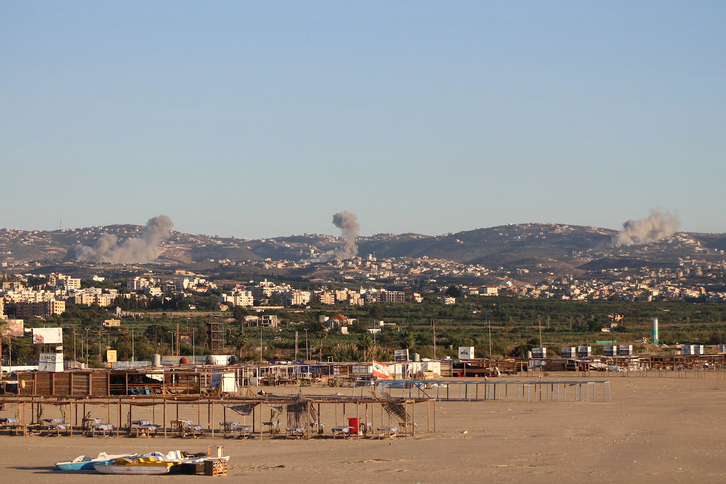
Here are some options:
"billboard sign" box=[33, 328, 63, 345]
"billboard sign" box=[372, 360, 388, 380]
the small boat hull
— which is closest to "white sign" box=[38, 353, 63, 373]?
"billboard sign" box=[33, 328, 63, 345]

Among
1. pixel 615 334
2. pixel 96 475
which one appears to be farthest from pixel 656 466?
pixel 615 334

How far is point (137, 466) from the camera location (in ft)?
75.5

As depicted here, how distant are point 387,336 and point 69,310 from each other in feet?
227

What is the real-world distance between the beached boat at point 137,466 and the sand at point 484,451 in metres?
0.35

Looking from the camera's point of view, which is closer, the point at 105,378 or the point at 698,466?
the point at 698,466

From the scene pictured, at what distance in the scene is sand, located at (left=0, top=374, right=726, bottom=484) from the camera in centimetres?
2203

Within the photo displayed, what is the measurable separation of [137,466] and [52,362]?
2366 cm

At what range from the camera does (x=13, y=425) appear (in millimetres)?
33000

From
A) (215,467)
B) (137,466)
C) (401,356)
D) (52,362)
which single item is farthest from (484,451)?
(401,356)

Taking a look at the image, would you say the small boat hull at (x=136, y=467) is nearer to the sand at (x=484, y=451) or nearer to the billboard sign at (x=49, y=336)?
the sand at (x=484, y=451)

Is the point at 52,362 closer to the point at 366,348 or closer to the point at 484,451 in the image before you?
the point at 484,451

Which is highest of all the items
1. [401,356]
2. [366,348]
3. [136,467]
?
[136,467]

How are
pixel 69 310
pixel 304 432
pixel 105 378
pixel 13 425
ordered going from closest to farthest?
1. pixel 304 432
2. pixel 13 425
3. pixel 105 378
4. pixel 69 310

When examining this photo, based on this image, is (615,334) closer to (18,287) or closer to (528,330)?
(528,330)
